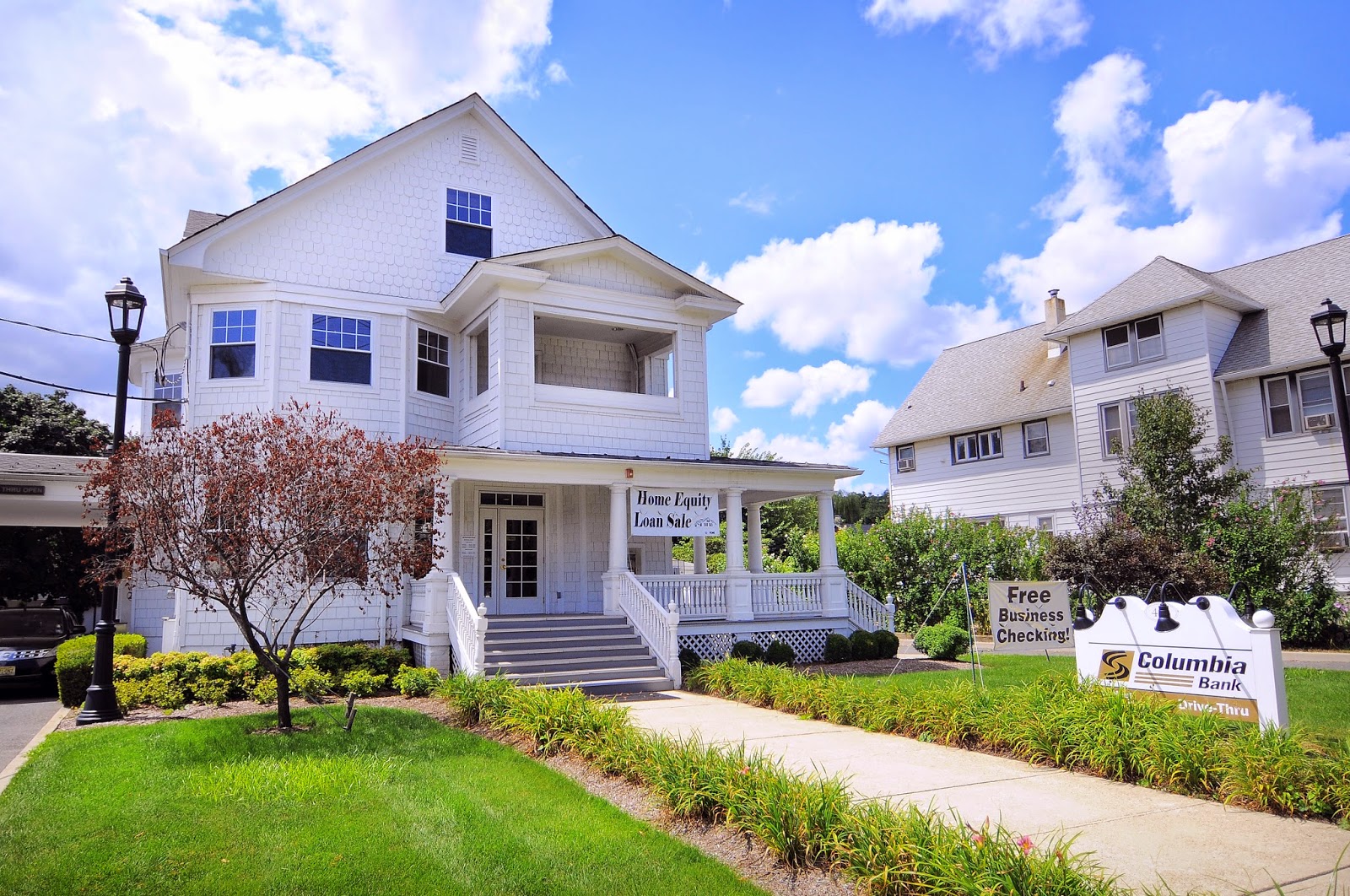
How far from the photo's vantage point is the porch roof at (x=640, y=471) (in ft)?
50.3

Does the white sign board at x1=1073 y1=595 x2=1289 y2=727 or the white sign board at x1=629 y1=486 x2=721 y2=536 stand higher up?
the white sign board at x1=629 y1=486 x2=721 y2=536

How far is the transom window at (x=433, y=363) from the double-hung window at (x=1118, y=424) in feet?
58.6

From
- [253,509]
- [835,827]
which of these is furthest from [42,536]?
[835,827]

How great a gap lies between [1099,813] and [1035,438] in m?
24.1

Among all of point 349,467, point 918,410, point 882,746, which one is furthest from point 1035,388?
point 349,467

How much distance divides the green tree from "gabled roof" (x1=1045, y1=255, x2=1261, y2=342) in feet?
89.7

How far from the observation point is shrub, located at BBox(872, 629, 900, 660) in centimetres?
1778

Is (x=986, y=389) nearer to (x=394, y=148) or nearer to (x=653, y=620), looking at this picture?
(x=653, y=620)

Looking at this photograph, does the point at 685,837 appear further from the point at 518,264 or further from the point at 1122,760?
the point at 518,264

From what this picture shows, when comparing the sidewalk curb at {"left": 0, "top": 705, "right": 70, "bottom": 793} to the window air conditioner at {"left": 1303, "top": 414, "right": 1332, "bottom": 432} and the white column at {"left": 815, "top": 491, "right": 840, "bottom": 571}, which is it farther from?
the window air conditioner at {"left": 1303, "top": 414, "right": 1332, "bottom": 432}

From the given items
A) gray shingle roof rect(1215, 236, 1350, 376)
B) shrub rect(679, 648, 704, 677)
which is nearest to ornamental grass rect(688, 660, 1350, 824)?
shrub rect(679, 648, 704, 677)

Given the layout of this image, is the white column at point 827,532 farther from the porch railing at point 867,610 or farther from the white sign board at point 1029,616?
the white sign board at point 1029,616

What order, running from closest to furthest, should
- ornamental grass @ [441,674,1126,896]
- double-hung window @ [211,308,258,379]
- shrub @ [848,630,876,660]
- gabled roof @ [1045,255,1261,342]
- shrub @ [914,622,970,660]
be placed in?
ornamental grass @ [441,674,1126,896]
double-hung window @ [211,308,258,379]
shrub @ [848,630,876,660]
shrub @ [914,622,970,660]
gabled roof @ [1045,255,1261,342]

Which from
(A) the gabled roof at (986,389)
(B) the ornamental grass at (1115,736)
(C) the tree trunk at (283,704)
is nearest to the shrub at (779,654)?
(B) the ornamental grass at (1115,736)
